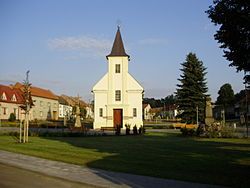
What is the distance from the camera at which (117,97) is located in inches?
1984

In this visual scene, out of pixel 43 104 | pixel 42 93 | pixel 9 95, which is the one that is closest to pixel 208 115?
Result: pixel 9 95

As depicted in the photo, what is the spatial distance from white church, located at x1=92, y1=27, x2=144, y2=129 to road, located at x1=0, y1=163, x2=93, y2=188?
123 ft

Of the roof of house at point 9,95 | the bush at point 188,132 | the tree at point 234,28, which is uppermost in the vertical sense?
the roof of house at point 9,95

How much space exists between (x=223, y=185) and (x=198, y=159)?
17.3 feet

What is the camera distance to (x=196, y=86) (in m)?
52.5

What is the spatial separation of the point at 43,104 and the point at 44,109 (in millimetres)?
1369

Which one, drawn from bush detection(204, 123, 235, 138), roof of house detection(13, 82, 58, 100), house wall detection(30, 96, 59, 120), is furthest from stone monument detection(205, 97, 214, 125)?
roof of house detection(13, 82, 58, 100)

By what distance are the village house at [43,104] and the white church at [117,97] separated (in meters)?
39.3

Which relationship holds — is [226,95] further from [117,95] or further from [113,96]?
[113,96]

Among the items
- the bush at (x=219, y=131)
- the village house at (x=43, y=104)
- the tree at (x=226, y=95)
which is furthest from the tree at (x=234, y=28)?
the tree at (x=226, y=95)

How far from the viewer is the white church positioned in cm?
4984

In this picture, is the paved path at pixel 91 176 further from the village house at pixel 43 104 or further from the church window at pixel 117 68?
the village house at pixel 43 104

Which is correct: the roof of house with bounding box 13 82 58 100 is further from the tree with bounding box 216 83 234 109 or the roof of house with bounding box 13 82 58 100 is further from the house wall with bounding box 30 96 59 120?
the tree with bounding box 216 83 234 109

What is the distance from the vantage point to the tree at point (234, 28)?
9828 mm
